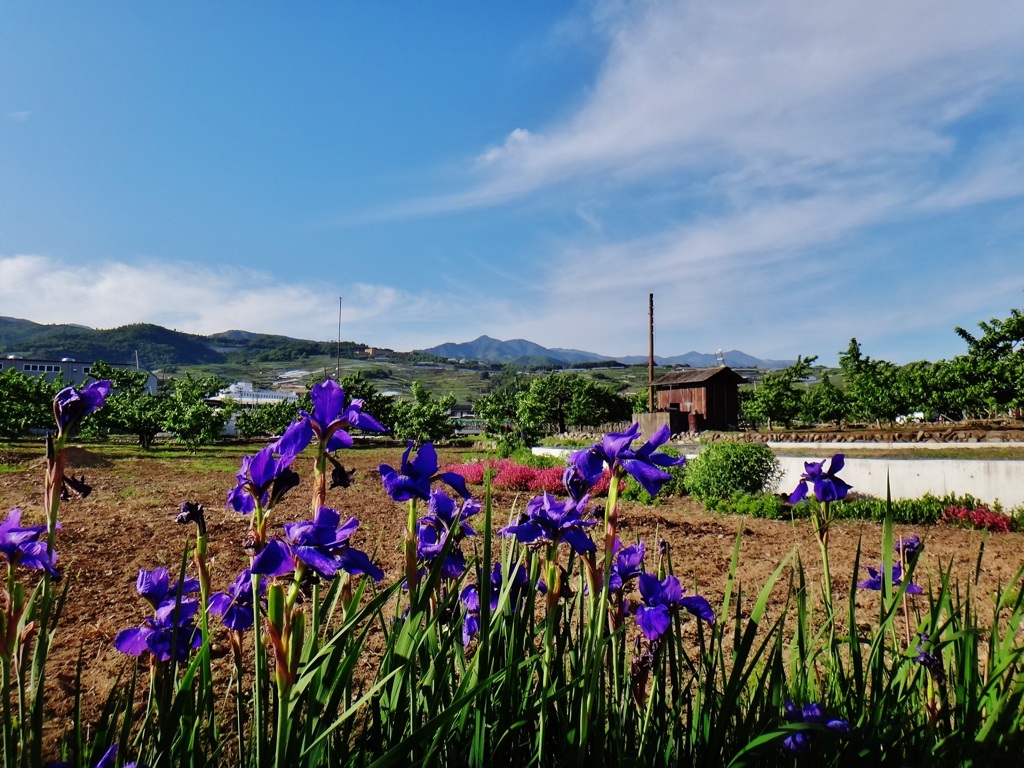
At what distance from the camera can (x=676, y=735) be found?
137cm

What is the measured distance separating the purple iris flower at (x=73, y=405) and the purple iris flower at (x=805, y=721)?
1.65 m

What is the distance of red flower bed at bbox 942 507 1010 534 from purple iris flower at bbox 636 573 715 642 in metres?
9.82

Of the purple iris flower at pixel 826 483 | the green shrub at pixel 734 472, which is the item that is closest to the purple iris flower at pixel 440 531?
the purple iris flower at pixel 826 483

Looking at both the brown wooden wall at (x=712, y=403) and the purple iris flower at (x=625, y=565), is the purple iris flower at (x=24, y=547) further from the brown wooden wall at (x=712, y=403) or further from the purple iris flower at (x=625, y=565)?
the brown wooden wall at (x=712, y=403)

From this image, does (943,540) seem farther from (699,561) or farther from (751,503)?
(699,561)

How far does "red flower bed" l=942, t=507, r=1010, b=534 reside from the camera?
8734 millimetres

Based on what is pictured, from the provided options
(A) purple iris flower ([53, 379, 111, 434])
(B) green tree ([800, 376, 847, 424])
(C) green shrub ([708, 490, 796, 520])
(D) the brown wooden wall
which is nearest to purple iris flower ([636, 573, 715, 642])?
(A) purple iris flower ([53, 379, 111, 434])

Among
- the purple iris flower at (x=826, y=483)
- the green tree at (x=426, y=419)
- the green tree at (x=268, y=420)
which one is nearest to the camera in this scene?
the purple iris flower at (x=826, y=483)

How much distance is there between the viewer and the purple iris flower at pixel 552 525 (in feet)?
3.92

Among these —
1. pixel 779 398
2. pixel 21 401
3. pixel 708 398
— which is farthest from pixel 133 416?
pixel 779 398

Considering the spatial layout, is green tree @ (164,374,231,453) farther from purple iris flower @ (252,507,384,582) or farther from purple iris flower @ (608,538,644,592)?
purple iris flower @ (252,507,384,582)

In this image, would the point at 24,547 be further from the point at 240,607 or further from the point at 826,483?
the point at 826,483

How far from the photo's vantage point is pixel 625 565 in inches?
62.1

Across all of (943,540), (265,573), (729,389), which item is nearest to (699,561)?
(943,540)
